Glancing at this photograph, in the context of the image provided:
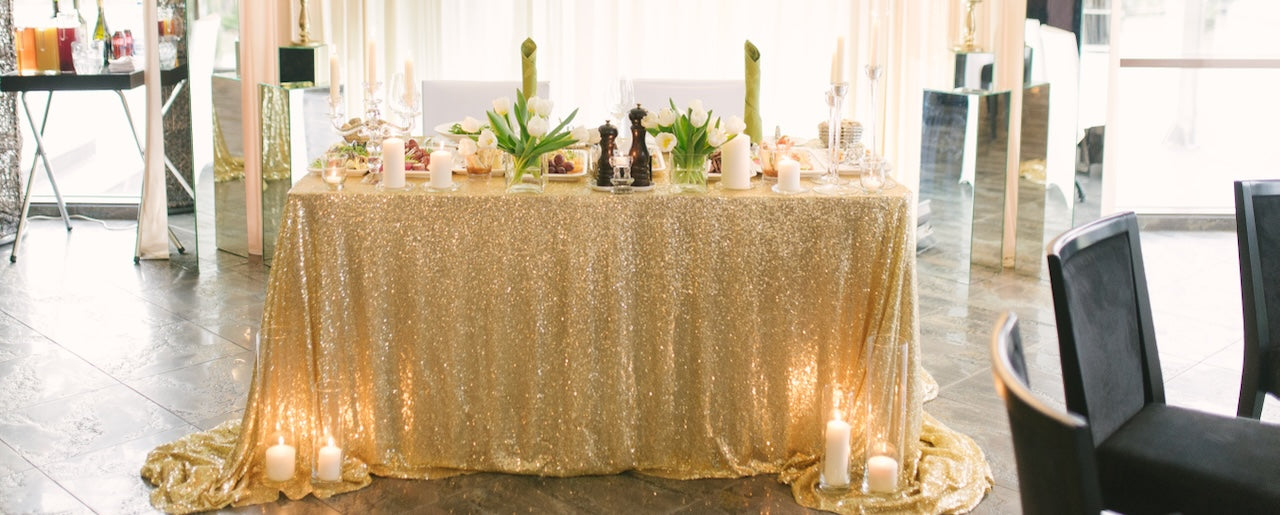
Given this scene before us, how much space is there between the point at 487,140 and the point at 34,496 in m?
1.27

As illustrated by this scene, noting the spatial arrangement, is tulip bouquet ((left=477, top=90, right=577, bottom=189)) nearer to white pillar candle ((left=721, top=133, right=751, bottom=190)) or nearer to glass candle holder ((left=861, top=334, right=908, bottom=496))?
white pillar candle ((left=721, top=133, right=751, bottom=190))

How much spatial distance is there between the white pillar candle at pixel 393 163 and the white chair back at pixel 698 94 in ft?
4.42

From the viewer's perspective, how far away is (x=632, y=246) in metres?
2.81

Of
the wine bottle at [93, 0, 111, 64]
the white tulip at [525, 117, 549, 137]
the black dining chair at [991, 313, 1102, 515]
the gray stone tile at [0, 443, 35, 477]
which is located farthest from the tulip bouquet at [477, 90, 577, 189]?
the wine bottle at [93, 0, 111, 64]

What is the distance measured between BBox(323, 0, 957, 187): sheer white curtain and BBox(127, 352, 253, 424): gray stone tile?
1850mm

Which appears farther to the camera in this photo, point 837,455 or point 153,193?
point 153,193

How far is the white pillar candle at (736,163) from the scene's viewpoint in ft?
9.47

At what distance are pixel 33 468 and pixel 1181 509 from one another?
8.07ft

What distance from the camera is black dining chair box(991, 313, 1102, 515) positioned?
128 cm

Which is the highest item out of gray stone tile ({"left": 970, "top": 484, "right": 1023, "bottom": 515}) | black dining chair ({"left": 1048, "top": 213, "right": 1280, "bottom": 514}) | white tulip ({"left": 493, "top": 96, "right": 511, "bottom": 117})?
white tulip ({"left": 493, "top": 96, "right": 511, "bottom": 117})

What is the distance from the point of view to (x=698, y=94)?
413 centimetres

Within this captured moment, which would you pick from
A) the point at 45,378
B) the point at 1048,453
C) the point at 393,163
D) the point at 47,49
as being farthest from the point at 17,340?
the point at 1048,453

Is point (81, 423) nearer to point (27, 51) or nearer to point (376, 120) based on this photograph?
point (376, 120)

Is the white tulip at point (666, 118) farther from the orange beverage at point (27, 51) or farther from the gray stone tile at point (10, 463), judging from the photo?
the orange beverage at point (27, 51)
